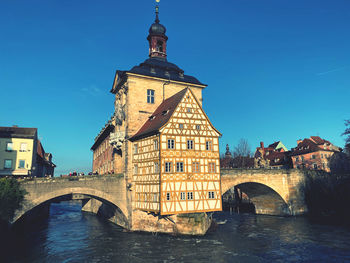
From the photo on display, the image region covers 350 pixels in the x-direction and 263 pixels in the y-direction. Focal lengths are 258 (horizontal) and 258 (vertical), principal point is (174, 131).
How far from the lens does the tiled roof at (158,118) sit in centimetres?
2655

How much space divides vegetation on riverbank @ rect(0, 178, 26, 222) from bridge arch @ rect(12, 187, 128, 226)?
55cm

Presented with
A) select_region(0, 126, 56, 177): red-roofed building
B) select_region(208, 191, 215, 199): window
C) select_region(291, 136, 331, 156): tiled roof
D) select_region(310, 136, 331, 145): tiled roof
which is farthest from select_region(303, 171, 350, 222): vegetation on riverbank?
select_region(0, 126, 56, 177): red-roofed building

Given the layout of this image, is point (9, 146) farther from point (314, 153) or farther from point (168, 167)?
point (314, 153)

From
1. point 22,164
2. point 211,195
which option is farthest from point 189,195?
point 22,164

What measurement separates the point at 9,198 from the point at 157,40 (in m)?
28.2

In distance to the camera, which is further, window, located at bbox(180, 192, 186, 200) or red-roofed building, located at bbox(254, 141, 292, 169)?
red-roofed building, located at bbox(254, 141, 292, 169)

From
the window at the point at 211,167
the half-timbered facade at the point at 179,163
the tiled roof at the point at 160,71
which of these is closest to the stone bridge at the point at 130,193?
the half-timbered facade at the point at 179,163

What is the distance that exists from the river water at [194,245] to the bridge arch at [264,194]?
6369 millimetres

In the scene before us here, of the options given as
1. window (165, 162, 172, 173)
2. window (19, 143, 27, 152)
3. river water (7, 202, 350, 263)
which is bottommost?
river water (7, 202, 350, 263)

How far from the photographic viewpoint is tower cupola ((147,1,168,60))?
38.6 m

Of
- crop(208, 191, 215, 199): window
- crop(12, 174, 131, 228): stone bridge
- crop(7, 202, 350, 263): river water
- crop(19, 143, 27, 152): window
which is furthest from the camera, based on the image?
crop(19, 143, 27, 152): window

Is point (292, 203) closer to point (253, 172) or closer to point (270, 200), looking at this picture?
point (270, 200)

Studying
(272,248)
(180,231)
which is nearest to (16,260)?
(180,231)

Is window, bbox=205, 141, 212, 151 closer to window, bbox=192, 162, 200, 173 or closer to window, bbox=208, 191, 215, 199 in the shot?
window, bbox=192, 162, 200, 173
